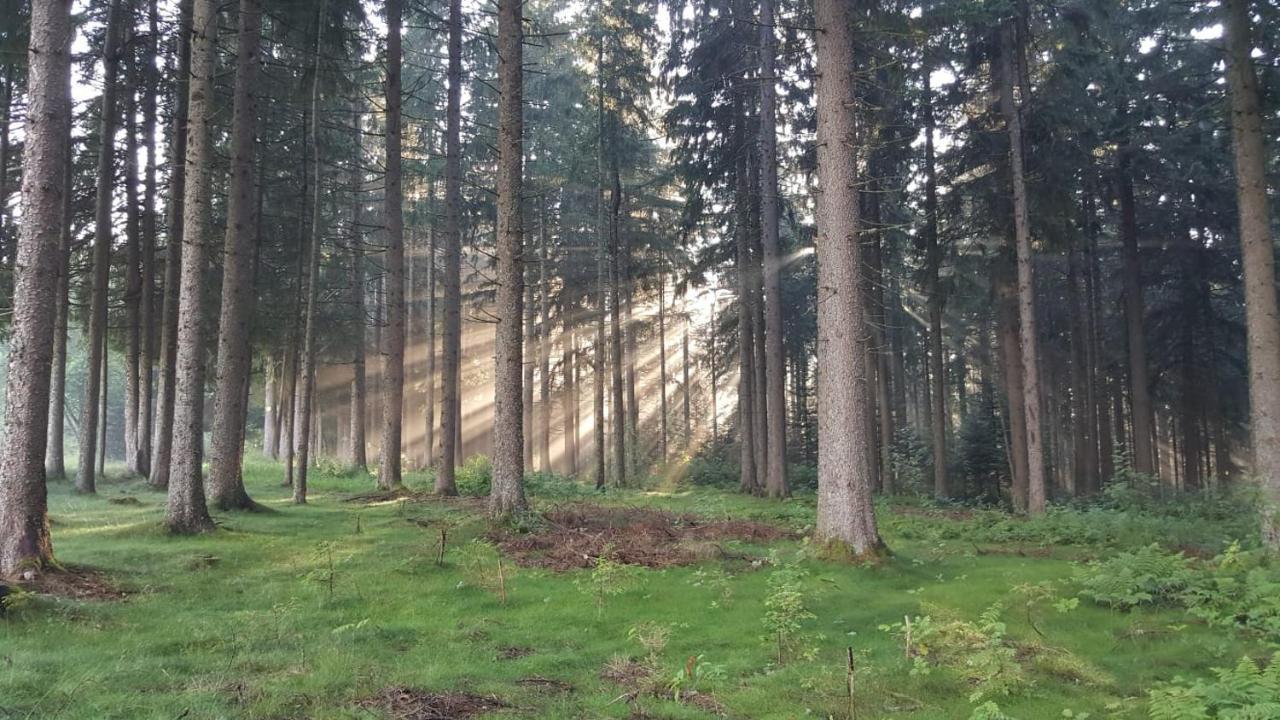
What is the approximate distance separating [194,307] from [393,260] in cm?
705

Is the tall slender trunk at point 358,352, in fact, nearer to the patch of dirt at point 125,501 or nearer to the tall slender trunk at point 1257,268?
the patch of dirt at point 125,501

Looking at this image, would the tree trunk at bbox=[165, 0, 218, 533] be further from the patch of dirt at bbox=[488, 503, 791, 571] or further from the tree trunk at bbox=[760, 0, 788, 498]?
the tree trunk at bbox=[760, 0, 788, 498]

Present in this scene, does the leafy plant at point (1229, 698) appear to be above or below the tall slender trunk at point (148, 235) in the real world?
below

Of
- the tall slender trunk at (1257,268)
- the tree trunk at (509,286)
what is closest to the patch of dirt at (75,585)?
the tree trunk at (509,286)

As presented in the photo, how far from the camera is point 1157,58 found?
18562mm

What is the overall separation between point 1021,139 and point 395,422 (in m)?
16.2

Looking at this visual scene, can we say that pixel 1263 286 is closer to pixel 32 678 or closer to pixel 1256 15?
pixel 1256 15

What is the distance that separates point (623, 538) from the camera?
443 inches

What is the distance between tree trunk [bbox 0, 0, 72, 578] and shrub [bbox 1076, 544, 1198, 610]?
1124cm

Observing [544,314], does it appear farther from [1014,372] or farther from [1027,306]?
[1027,306]


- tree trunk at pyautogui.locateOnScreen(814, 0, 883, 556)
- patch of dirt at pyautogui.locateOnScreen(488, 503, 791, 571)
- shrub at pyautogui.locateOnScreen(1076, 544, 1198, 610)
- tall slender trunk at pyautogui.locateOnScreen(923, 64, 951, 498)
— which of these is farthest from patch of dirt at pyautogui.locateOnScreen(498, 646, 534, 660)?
tall slender trunk at pyautogui.locateOnScreen(923, 64, 951, 498)

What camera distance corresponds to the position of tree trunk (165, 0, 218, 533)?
10398mm

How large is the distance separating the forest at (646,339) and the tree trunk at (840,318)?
6cm

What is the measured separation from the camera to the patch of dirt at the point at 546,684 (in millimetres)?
5289
